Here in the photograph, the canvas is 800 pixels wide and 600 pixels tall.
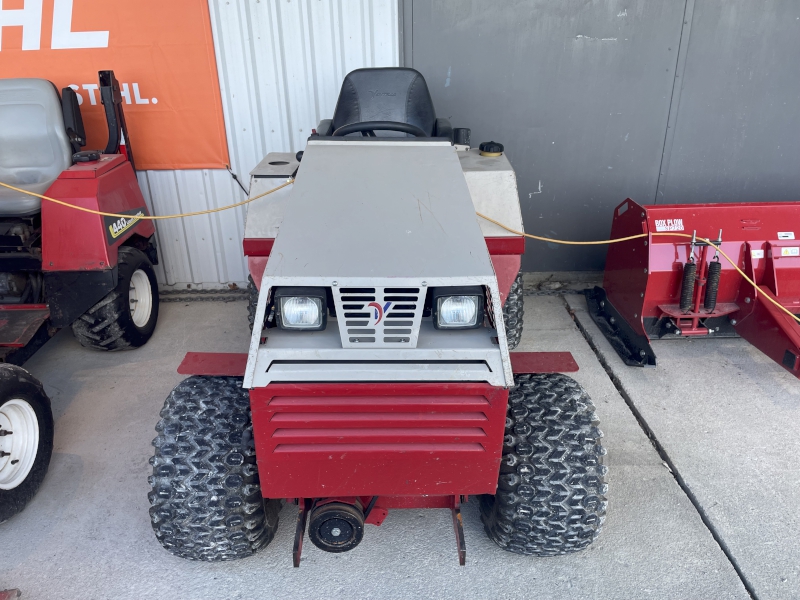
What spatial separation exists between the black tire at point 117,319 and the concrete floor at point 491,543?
9.0 inches

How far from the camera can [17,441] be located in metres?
2.11

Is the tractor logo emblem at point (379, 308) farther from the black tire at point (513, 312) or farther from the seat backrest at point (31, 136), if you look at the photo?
the seat backrest at point (31, 136)

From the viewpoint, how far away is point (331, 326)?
1.56 m

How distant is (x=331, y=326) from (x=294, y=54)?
2480 mm

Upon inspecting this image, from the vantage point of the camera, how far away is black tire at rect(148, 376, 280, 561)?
1660 mm

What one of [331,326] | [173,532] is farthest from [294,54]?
[173,532]

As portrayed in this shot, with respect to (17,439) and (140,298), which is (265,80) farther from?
(17,439)

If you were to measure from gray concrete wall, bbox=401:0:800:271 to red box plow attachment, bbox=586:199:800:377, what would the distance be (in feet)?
2.54

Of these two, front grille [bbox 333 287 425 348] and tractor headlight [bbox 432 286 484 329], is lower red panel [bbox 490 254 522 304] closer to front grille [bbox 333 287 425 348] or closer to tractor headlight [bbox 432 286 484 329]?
tractor headlight [bbox 432 286 484 329]

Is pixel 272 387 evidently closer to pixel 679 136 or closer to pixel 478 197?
pixel 478 197

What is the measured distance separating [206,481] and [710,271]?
2454 millimetres

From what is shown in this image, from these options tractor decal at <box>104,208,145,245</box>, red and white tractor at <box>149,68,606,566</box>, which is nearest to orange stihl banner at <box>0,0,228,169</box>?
tractor decal at <box>104,208,145,245</box>

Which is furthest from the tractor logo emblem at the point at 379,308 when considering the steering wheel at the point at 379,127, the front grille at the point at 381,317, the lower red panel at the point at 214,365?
the steering wheel at the point at 379,127

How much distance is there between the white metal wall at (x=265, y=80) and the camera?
3379 millimetres
